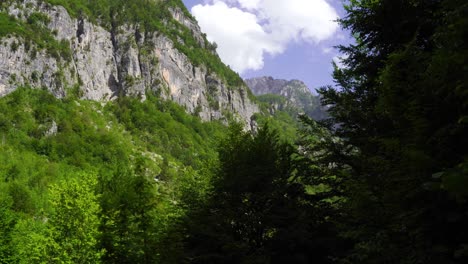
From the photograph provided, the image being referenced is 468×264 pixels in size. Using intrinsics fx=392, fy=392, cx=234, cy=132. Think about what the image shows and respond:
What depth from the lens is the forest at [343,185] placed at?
6172 millimetres

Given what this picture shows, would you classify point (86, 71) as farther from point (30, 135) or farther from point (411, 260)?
point (411, 260)

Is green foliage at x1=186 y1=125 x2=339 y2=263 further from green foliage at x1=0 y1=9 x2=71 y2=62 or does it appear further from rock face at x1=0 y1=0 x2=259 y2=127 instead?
green foliage at x1=0 y1=9 x2=71 y2=62

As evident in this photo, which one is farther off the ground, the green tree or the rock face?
the rock face

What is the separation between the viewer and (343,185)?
1235cm

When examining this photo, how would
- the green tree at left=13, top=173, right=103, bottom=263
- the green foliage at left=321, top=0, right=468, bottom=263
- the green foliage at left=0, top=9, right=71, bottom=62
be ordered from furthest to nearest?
the green foliage at left=0, top=9, right=71, bottom=62, the green tree at left=13, top=173, right=103, bottom=263, the green foliage at left=321, top=0, right=468, bottom=263

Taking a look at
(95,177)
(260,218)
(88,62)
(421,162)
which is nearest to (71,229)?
(95,177)

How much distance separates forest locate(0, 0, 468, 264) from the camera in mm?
6172

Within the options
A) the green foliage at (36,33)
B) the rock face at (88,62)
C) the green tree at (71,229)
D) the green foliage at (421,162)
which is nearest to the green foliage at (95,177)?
the green tree at (71,229)

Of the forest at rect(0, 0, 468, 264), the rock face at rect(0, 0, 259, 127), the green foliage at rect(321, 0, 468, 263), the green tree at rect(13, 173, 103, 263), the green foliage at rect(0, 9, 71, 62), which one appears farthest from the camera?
the green foliage at rect(0, 9, 71, 62)

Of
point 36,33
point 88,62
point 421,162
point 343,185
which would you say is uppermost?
point 36,33

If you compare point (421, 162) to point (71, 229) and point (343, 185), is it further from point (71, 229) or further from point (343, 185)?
point (71, 229)

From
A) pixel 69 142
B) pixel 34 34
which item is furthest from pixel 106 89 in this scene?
pixel 69 142

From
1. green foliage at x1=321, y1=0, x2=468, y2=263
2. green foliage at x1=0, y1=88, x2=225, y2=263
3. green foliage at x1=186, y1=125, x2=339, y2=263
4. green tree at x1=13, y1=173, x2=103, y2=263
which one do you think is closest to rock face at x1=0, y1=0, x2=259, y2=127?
green foliage at x1=0, y1=88, x2=225, y2=263

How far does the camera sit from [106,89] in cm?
17188
